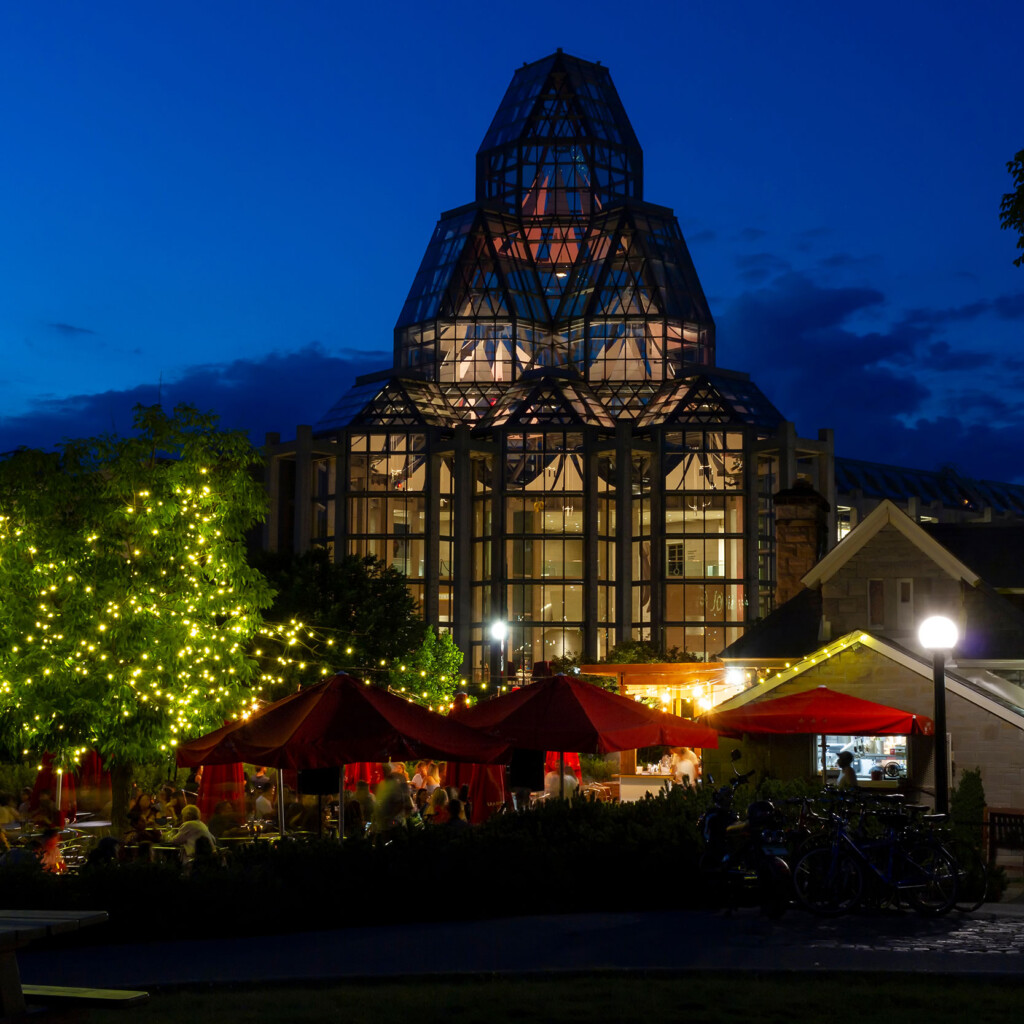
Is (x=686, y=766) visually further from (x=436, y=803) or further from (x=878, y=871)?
(x=878, y=871)

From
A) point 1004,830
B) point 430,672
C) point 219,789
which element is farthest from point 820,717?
point 430,672

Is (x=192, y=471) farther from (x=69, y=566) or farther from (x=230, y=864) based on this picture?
(x=230, y=864)

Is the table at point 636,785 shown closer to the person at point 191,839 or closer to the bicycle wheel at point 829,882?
the person at point 191,839

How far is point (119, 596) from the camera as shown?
2066 centimetres

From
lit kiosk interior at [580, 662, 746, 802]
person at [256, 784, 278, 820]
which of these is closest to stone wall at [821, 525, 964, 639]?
lit kiosk interior at [580, 662, 746, 802]

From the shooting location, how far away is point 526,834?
14.6 metres

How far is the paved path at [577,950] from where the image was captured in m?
10.6

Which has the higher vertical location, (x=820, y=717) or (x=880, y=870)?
(x=820, y=717)

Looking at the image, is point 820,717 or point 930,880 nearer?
point 930,880

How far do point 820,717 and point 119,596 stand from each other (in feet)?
32.9

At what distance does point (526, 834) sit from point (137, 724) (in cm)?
827

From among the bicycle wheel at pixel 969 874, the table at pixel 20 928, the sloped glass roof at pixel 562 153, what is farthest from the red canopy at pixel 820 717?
the sloped glass roof at pixel 562 153

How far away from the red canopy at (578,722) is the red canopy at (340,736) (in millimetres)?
788

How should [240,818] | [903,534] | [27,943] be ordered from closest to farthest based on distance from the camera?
[27,943]
[240,818]
[903,534]
